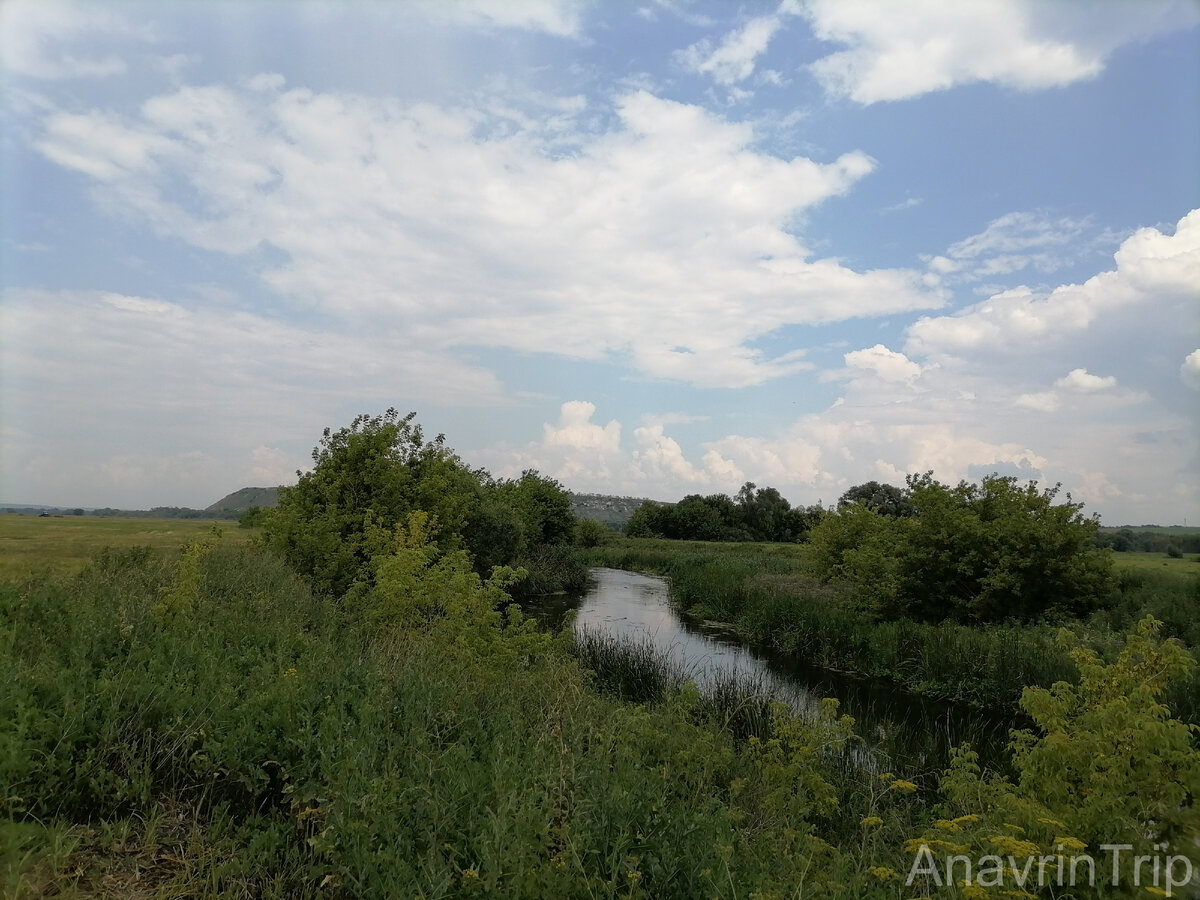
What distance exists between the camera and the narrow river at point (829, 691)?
30.9 feet

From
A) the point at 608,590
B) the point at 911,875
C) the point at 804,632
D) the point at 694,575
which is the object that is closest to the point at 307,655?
the point at 911,875

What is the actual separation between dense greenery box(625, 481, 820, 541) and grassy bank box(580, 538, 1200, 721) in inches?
2126

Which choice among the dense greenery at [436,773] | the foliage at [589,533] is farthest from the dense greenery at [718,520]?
the dense greenery at [436,773]

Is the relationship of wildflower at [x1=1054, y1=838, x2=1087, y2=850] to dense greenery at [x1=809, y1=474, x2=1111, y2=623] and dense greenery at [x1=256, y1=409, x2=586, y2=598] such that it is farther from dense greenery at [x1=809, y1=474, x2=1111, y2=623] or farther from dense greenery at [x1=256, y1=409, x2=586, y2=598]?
dense greenery at [x1=809, y1=474, x2=1111, y2=623]

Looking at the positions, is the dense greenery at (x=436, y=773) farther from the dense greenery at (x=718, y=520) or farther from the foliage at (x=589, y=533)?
the dense greenery at (x=718, y=520)

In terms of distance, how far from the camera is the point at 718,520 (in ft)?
260

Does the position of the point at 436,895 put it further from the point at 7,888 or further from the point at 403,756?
the point at 7,888

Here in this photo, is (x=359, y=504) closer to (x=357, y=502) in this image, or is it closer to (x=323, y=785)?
(x=357, y=502)

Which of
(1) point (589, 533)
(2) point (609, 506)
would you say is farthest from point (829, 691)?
(2) point (609, 506)

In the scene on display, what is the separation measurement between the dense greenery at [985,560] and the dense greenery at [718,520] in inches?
2270

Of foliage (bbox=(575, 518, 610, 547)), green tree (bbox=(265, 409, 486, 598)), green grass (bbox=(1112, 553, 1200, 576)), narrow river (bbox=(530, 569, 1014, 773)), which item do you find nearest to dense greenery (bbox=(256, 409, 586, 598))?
green tree (bbox=(265, 409, 486, 598))
